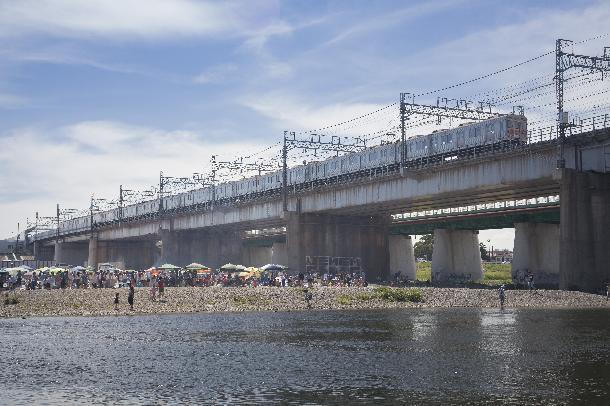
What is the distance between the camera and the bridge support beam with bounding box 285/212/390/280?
92938mm

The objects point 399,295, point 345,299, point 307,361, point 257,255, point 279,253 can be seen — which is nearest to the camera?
point 307,361

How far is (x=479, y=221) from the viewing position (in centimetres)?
9569

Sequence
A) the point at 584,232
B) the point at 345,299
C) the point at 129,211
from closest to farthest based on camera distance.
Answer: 1. the point at 584,232
2. the point at 345,299
3. the point at 129,211

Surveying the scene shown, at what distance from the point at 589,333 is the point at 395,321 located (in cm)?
1250

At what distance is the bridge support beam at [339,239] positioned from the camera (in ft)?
305

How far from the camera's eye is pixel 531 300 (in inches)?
2329

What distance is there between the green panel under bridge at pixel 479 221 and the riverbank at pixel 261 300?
80.9ft

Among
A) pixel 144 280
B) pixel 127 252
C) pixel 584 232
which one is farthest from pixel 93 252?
pixel 584 232

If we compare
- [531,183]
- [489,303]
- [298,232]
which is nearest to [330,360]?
[489,303]

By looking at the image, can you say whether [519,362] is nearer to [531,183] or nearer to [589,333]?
[589,333]

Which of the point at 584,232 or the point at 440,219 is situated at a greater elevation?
the point at 440,219

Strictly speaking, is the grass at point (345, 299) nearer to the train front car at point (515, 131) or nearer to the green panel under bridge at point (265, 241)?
the train front car at point (515, 131)

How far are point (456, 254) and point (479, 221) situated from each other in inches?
289

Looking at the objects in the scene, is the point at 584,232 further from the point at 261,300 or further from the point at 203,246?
the point at 203,246
